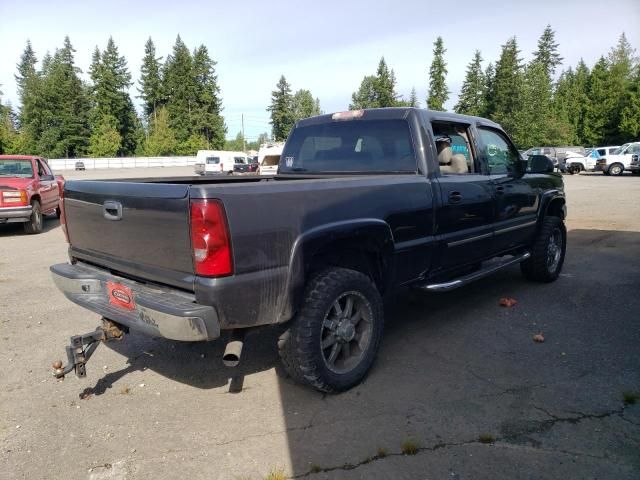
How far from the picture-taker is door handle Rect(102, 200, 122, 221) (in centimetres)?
309

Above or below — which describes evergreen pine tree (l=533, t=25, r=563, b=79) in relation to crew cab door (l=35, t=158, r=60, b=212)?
above

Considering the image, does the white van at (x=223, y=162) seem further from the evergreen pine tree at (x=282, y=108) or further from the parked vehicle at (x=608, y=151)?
the evergreen pine tree at (x=282, y=108)

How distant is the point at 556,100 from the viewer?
65750mm

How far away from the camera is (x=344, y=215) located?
10.7 ft

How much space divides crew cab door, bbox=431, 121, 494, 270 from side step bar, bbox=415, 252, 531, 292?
133 mm

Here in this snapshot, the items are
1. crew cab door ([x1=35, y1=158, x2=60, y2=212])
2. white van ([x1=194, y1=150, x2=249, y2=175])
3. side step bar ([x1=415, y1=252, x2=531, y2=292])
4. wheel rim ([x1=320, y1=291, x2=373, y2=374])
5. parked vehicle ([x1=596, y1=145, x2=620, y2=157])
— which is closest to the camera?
wheel rim ([x1=320, y1=291, x2=373, y2=374])

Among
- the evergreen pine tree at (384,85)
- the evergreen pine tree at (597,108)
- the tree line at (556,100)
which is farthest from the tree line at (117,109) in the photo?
the evergreen pine tree at (597,108)

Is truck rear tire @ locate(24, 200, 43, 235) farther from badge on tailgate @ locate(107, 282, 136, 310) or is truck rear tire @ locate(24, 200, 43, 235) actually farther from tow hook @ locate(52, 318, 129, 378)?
badge on tailgate @ locate(107, 282, 136, 310)

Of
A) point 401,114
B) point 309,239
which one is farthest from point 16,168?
point 309,239

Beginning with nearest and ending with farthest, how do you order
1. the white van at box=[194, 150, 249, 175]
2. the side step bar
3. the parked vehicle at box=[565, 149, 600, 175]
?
the side step bar
the parked vehicle at box=[565, 149, 600, 175]
the white van at box=[194, 150, 249, 175]

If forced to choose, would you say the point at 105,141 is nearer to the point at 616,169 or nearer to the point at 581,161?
the point at 581,161

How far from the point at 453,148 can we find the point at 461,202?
583 mm

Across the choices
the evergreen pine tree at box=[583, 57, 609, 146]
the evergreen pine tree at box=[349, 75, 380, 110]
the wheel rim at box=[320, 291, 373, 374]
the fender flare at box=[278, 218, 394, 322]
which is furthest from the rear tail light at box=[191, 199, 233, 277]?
the evergreen pine tree at box=[349, 75, 380, 110]

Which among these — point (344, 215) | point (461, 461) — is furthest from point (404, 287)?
point (461, 461)
